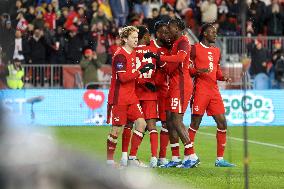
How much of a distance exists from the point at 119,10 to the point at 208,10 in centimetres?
284

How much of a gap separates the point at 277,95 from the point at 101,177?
2375cm

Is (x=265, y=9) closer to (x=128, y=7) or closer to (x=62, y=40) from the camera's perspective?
(x=128, y=7)

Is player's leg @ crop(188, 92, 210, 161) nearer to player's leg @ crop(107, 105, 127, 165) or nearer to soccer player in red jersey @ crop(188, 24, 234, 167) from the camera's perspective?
soccer player in red jersey @ crop(188, 24, 234, 167)

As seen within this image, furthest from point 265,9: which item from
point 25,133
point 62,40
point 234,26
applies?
point 25,133

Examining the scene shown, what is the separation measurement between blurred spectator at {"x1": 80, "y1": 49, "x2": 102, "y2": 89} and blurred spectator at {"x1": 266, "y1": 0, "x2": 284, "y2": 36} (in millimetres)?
6393

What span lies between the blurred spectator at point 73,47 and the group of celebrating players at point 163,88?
549 inches

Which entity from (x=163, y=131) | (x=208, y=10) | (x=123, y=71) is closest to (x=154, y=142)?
(x=163, y=131)

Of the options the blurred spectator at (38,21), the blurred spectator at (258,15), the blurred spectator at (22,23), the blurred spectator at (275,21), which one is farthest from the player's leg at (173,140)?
the blurred spectator at (258,15)

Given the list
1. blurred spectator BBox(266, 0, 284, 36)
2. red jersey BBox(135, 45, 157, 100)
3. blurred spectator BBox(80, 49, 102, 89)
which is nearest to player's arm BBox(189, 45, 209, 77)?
red jersey BBox(135, 45, 157, 100)

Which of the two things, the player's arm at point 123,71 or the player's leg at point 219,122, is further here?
the player's leg at point 219,122

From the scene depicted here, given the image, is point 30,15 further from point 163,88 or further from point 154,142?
point 154,142

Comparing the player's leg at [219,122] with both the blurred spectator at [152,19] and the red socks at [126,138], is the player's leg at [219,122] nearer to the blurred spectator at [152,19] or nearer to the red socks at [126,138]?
the red socks at [126,138]

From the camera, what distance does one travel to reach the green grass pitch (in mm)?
11005

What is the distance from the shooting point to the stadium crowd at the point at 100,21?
1078 inches
